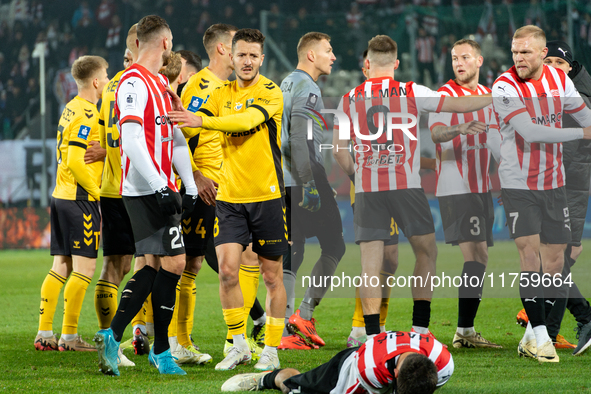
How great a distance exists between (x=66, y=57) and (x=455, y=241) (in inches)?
719

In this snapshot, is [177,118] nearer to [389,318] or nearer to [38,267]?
[389,318]

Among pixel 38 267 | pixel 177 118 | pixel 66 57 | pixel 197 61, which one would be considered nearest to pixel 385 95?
pixel 177 118

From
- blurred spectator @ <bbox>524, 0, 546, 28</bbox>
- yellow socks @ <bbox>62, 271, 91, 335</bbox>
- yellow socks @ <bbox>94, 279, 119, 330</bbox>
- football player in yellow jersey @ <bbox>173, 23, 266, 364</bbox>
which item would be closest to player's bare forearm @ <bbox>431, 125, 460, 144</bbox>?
football player in yellow jersey @ <bbox>173, 23, 266, 364</bbox>

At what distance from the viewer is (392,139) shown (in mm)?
4934

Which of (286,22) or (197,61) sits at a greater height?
(286,22)

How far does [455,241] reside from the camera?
5504 millimetres

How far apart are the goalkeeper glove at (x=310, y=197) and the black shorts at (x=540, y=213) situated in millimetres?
1454

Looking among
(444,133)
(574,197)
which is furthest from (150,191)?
(574,197)

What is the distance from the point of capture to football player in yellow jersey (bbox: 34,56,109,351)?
536 centimetres

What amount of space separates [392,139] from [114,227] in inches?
85.8

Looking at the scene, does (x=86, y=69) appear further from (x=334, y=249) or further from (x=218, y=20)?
(x=218, y=20)

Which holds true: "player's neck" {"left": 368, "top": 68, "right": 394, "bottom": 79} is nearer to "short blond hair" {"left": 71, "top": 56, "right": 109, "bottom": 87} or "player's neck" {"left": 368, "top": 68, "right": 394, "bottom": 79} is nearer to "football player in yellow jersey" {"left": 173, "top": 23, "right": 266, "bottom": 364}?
"football player in yellow jersey" {"left": 173, "top": 23, "right": 266, "bottom": 364}

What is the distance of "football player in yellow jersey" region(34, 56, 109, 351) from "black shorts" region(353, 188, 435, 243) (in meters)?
2.25

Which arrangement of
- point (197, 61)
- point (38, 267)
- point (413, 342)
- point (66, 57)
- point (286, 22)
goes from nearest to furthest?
point (413, 342), point (197, 61), point (38, 267), point (286, 22), point (66, 57)
